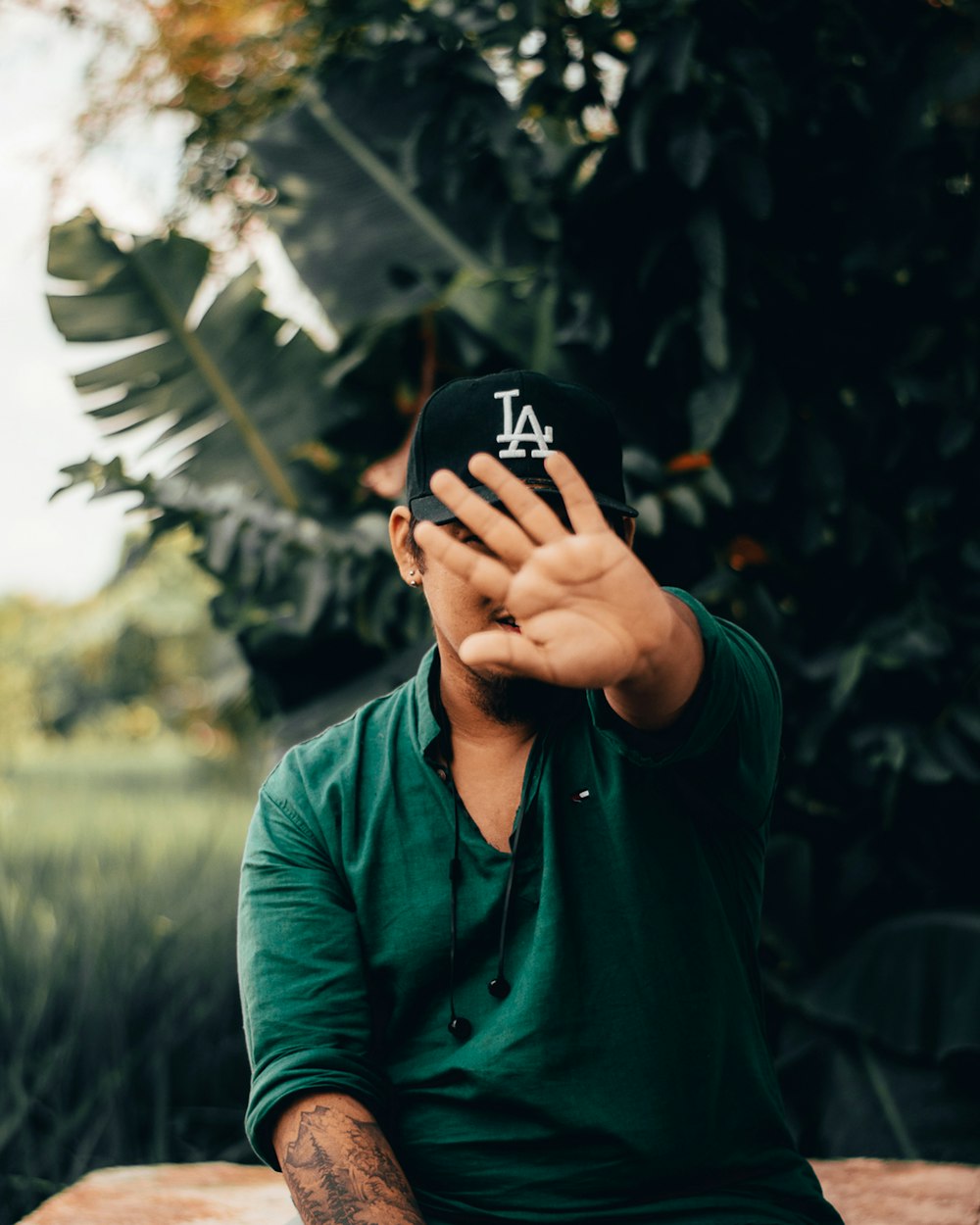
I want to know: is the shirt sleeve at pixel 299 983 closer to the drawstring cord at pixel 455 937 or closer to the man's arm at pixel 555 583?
the drawstring cord at pixel 455 937

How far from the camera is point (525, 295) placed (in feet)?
12.7

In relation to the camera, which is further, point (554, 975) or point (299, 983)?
point (299, 983)

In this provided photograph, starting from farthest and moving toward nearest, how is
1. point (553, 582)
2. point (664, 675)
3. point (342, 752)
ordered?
point (342, 752)
point (664, 675)
point (553, 582)

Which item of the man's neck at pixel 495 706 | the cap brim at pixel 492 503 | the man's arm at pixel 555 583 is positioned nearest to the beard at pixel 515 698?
the man's neck at pixel 495 706

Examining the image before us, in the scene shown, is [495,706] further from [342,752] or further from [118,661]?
[118,661]

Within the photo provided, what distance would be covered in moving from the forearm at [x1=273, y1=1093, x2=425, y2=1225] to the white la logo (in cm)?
87

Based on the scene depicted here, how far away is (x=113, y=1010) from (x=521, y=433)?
311 centimetres

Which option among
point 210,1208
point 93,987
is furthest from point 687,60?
point 93,987

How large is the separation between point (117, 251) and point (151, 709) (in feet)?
44.3

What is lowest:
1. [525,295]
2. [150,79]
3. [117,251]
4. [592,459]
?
[592,459]

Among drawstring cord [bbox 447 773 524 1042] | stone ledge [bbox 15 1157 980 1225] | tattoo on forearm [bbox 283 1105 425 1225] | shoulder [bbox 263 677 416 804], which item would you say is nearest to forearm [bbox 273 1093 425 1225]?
tattoo on forearm [bbox 283 1105 425 1225]

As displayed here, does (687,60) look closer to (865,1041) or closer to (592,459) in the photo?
(592,459)

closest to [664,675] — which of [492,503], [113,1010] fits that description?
[492,503]

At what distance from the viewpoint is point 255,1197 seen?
2465 mm
